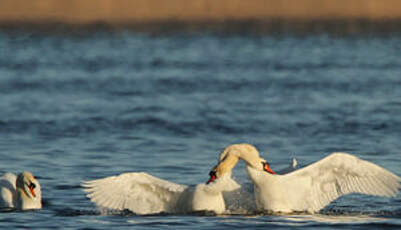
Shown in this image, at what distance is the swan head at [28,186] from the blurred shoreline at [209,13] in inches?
1388

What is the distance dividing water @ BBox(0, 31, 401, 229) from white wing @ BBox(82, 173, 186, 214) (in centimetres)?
15

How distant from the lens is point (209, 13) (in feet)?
163

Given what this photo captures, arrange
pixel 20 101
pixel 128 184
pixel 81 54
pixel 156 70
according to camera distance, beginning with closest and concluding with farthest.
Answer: pixel 128 184, pixel 20 101, pixel 156 70, pixel 81 54

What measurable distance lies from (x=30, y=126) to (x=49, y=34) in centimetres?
2828

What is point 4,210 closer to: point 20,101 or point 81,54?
point 20,101

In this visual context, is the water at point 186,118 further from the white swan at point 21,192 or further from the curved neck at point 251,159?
the curved neck at point 251,159

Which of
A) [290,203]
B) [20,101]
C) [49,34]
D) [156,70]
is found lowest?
[290,203]

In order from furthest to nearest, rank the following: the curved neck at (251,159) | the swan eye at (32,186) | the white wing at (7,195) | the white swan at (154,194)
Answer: the white wing at (7,195)
the swan eye at (32,186)
the white swan at (154,194)
the curved neck at (251,159)

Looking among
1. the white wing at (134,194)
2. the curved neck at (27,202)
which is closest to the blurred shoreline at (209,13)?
the curved neck at (27,202)

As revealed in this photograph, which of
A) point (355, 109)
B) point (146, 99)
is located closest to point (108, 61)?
point (146, 99)

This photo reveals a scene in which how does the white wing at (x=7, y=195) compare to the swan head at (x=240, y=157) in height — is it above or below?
below

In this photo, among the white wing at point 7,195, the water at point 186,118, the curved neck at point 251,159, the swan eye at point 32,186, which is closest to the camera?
the curved neck at point 251,159

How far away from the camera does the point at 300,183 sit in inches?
450

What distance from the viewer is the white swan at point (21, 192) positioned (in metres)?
12.2
